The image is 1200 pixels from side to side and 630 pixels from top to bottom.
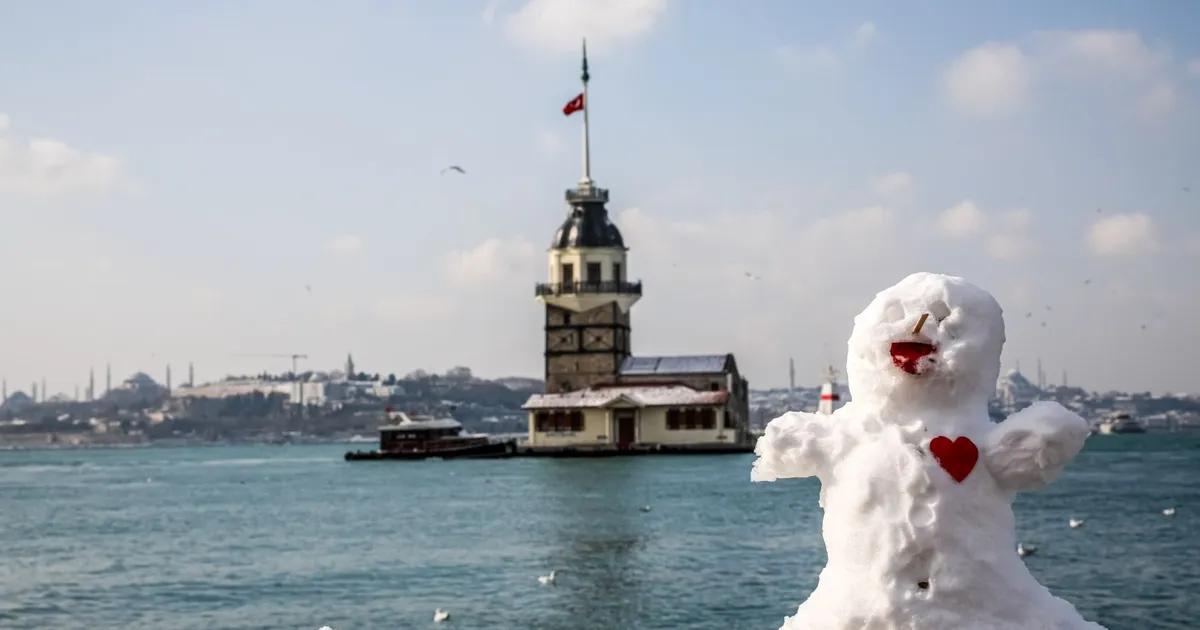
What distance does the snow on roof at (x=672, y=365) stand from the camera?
2719 inches

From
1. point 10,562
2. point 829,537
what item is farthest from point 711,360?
point 829,537

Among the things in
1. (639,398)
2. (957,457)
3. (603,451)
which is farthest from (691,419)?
(957,457)

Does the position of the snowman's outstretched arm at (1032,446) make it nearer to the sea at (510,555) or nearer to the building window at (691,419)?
the sea at (510,555)

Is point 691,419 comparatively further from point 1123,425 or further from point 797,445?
point 1123,425

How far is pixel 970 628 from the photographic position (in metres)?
5.47

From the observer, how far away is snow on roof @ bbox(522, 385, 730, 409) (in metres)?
66.9

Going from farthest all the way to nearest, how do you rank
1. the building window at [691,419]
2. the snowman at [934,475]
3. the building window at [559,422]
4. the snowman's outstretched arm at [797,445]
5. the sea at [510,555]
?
the building window at [559,422] < the building window at [691,419] < the sea at [510,555] < the snowman's outstretched arm at [797,445] < the snowman at [934,475]

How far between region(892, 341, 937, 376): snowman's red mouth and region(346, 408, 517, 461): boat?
214 ft

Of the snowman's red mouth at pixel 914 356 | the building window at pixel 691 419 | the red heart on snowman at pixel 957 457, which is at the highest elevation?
the building window at pixel 691 419

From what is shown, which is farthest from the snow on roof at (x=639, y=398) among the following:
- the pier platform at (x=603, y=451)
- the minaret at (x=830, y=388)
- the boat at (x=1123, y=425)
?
the boat at (x=1123, y=425)

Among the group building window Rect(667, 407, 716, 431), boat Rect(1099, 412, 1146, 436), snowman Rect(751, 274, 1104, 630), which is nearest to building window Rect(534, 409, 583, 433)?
building window Rect(667, 407, 716, 431)

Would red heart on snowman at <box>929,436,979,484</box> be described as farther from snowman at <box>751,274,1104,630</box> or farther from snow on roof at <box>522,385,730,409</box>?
snow on roof at <box>522,385,730,409</box>

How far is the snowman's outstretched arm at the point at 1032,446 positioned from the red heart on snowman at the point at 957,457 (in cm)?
6

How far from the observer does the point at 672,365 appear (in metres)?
69.6
